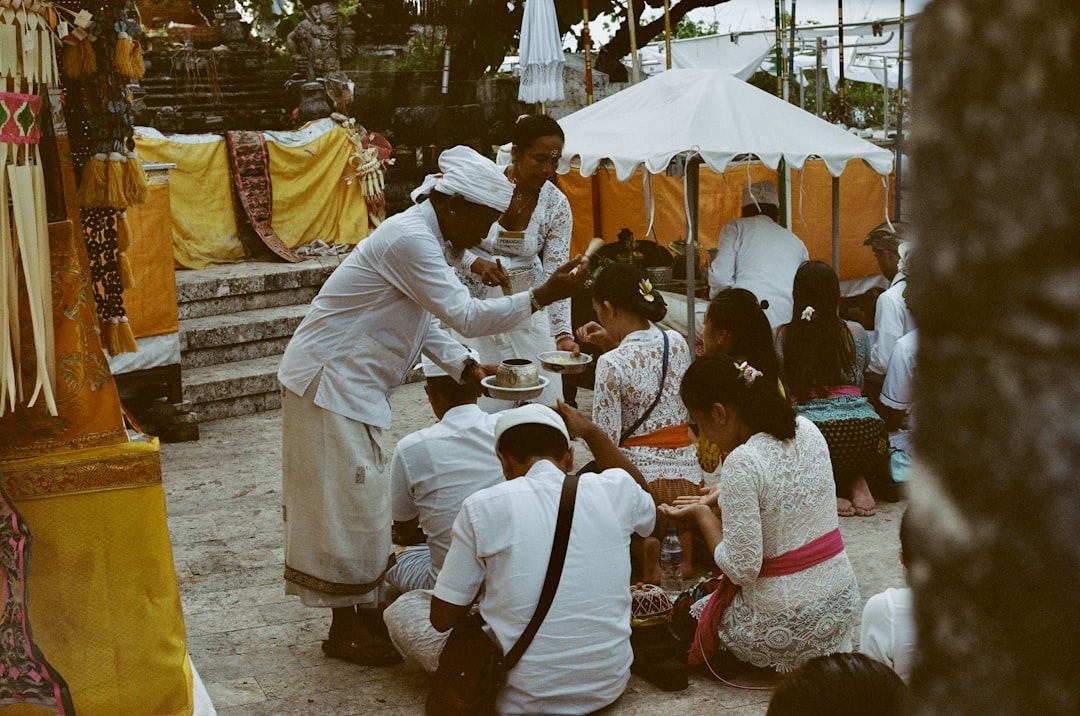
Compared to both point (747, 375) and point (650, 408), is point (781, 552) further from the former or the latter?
point (650, 408)

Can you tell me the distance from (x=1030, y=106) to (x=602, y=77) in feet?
52.5

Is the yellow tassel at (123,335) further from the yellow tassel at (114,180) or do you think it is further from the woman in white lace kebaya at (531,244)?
the woman in white lace kebaya at (531,244)

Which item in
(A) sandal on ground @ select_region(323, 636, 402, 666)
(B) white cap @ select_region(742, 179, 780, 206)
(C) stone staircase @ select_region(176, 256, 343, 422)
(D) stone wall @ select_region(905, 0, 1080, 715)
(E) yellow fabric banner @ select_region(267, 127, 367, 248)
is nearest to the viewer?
(D) stone wall @ select_region(905, 0, 1080, 715)

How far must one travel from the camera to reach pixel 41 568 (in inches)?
131

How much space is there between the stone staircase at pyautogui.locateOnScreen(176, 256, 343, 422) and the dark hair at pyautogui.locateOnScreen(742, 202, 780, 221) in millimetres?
3637

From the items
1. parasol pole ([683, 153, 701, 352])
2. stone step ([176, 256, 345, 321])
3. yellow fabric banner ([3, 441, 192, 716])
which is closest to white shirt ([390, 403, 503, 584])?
yellow fabric banner ([3, 441, 192, 716])

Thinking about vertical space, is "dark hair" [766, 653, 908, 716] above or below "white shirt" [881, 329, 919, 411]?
above

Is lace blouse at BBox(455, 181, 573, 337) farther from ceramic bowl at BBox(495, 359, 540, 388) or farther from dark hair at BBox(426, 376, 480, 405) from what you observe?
ceramic bowl at BBox(495, 359, 540, 388)

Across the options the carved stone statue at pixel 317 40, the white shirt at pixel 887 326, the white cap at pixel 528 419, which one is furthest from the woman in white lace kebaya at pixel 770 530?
the carved stone statue at pixel 317 40

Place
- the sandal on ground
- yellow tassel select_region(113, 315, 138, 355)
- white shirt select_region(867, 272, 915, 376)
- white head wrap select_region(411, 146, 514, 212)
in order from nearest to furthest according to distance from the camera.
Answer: yellow tassel select_region(113, 315, 138, 355)
white head wrap select_region(411, 146, 514, 212)
the sandal on ground
white shirt select_region(867, 272, 915, 376)

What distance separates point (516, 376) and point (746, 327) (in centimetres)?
134

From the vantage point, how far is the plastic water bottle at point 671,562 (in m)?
4.81

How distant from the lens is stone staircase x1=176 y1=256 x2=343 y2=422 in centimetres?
833

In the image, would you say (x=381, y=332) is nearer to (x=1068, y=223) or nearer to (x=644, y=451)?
(x=644, y=451)
